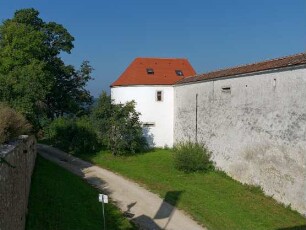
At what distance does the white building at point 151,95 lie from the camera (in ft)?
107

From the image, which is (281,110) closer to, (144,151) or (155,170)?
(155,170)

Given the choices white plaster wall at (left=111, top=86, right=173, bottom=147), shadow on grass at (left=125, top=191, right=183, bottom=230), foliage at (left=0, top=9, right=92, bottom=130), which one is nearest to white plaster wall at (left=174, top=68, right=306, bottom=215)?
shadow on grass at (left=125, top=191, right=183, bottom=230)

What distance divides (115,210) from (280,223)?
665cm

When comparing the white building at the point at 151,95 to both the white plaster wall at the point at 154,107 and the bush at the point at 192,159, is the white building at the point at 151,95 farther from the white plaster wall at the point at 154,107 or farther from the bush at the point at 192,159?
the bush at the point at 192,159

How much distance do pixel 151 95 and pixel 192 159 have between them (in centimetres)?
1029

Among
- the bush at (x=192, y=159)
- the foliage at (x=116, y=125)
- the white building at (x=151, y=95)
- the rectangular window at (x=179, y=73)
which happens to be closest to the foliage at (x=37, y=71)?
the foliage at (x=116, y=125)

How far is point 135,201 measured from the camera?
1786 centimetres

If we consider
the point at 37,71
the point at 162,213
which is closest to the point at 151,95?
the point at 37,71

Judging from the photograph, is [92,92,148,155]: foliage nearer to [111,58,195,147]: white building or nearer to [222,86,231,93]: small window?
[111,58,195,147]: white building

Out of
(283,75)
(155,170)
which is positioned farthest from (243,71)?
(155,170)

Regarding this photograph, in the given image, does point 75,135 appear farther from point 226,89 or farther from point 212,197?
point 212,197

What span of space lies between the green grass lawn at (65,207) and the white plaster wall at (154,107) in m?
13.0

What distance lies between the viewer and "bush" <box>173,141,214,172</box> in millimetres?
23688

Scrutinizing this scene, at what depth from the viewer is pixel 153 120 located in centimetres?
3297
